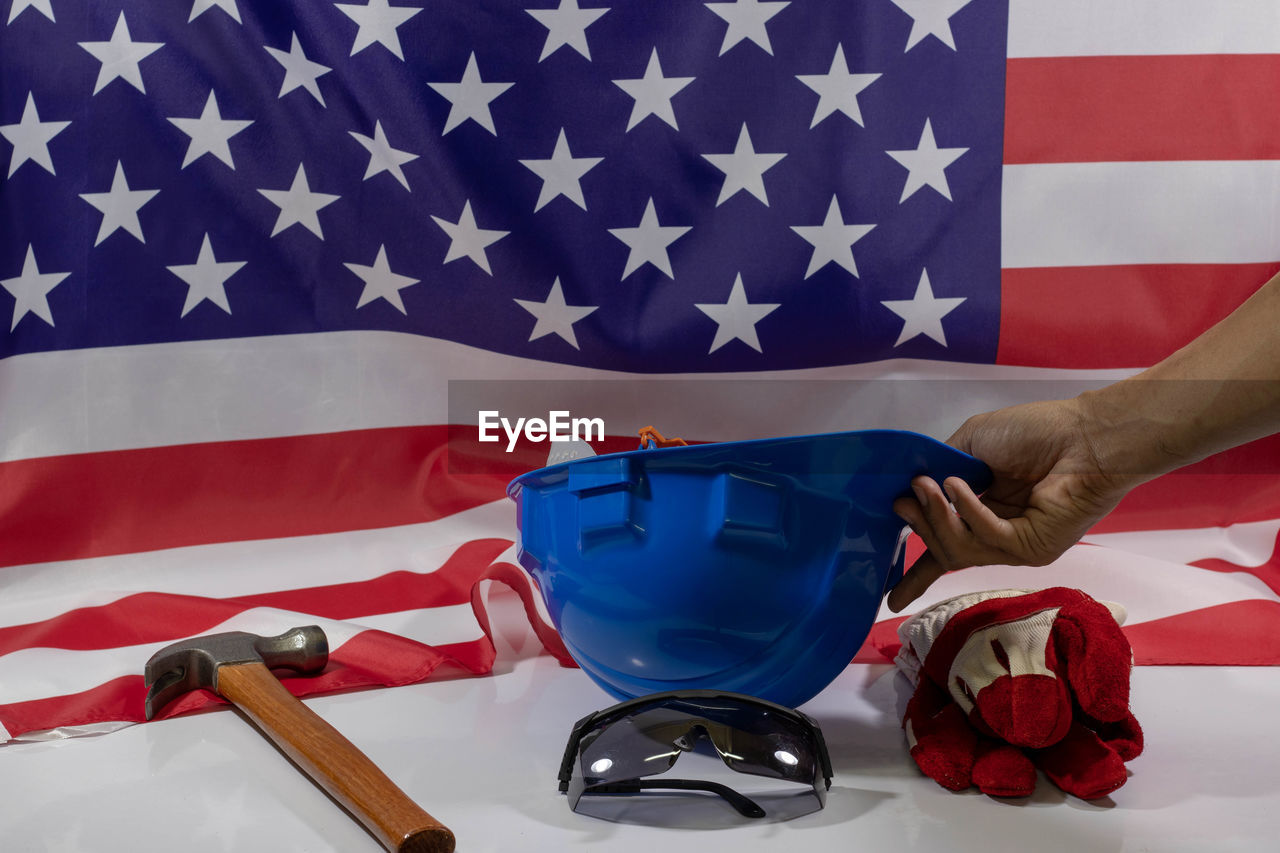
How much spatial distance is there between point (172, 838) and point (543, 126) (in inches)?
39.0

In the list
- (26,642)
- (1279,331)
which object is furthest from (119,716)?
(1279,331)

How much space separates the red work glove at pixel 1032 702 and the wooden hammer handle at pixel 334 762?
389 mm

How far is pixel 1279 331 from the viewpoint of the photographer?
70 cm

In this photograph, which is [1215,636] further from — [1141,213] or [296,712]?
[296,712]

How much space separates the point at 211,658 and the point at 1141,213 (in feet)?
4.22

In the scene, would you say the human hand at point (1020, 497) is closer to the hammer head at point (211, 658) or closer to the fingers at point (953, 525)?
the fingers at point (953, 525)

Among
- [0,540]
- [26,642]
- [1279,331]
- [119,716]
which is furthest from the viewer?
[0,540]

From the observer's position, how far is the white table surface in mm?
714

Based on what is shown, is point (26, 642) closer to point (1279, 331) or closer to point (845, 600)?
point (845, 600)

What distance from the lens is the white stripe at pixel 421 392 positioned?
1387mm

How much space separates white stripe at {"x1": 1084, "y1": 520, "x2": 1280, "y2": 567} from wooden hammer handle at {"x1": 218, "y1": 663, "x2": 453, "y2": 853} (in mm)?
1026

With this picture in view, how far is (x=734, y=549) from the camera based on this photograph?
74 centimetres

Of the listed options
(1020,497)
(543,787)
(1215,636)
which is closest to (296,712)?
(543,787)

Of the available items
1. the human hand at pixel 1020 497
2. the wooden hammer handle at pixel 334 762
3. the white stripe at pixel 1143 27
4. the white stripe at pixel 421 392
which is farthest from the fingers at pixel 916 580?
the white stripe at pixel 1143 27
